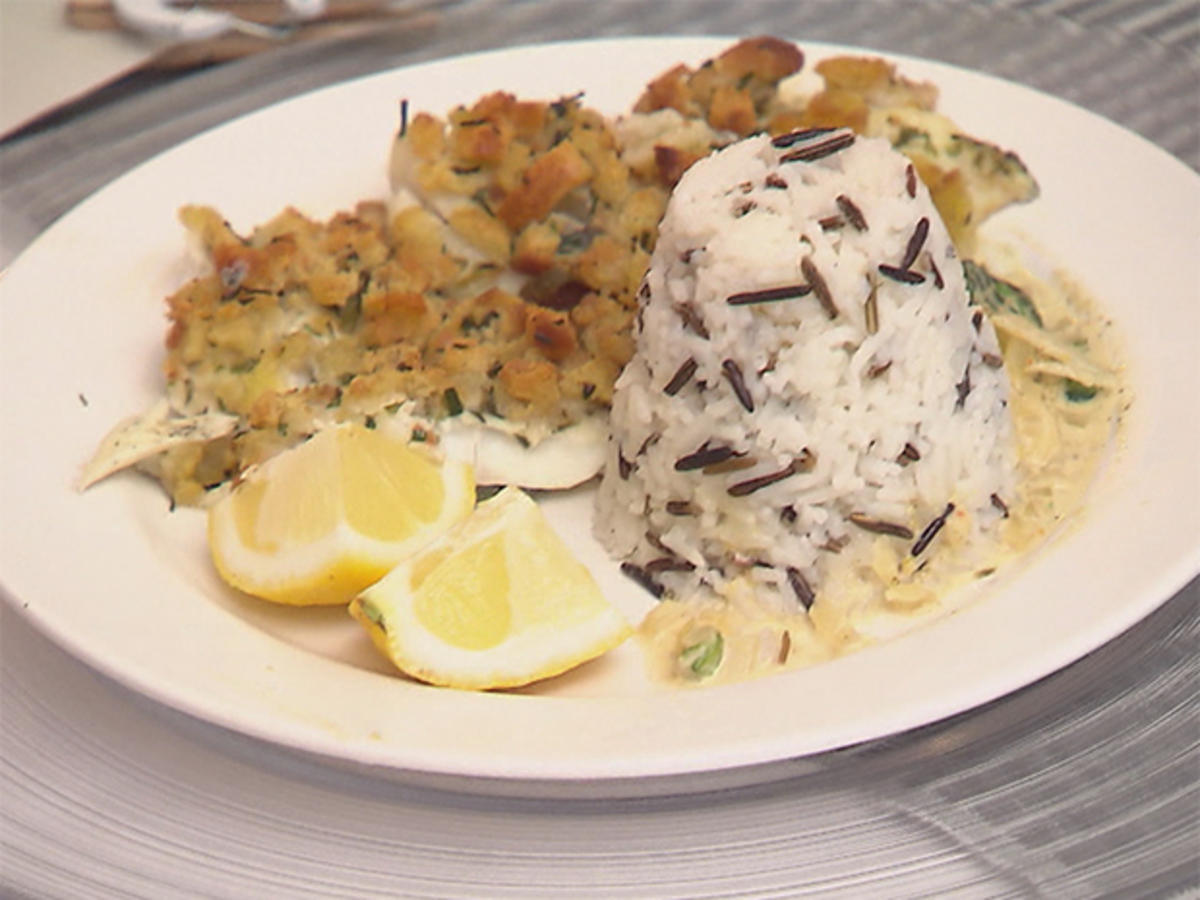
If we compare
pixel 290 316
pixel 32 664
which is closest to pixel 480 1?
pixel 290 316

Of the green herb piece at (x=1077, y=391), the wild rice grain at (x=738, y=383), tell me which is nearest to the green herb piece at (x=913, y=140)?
the green herb piece at (x=1077, y=391)

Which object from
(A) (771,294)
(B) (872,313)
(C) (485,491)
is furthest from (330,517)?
(B) (872,313)

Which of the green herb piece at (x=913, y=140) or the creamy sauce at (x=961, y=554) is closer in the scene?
the creamy sauce at (x=961, y=554)

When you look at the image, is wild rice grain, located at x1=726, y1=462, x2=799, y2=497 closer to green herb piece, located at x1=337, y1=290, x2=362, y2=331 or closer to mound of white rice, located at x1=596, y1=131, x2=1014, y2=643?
mound of white rice, located at x1=596, y1=131, x2=1014, y2=643

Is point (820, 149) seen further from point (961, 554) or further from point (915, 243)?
point (961, 554)

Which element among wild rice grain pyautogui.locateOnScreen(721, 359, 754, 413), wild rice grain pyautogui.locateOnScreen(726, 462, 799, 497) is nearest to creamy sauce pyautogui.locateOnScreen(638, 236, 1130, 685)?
wild rice grain pyautogui.locateOnScreen(726, 462, 799, 497)

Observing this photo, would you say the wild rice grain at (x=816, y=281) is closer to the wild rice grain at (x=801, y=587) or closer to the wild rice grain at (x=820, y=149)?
the wild rice grain at (x=820, y=149)
